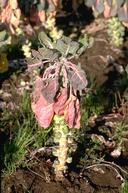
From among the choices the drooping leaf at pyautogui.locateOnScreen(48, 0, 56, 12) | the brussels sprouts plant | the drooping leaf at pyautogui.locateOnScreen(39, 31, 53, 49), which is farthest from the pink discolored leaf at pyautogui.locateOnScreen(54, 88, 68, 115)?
the drooping leaf at pyautogui.locateOnScreen(48, 0, 56, 12)

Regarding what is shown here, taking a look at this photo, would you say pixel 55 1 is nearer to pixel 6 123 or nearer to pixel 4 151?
pixel 6 123

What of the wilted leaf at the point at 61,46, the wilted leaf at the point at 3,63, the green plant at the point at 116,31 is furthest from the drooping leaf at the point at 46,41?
the green plant at the point at 116,31

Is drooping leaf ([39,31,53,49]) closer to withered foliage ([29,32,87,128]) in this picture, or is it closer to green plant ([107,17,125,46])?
withered foliage ([29,32,87,128])

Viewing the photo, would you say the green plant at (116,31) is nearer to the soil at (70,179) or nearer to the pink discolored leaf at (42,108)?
the soil at (70,179)

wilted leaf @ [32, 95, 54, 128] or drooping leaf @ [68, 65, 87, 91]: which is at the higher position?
drooping leaf @ [68, 65, 87, 91]

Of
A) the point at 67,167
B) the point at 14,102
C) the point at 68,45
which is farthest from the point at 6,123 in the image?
the point at 68,45

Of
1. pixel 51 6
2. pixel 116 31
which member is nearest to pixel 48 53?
pixel 51 6

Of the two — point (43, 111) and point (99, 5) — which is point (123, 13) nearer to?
point (99, 5)
